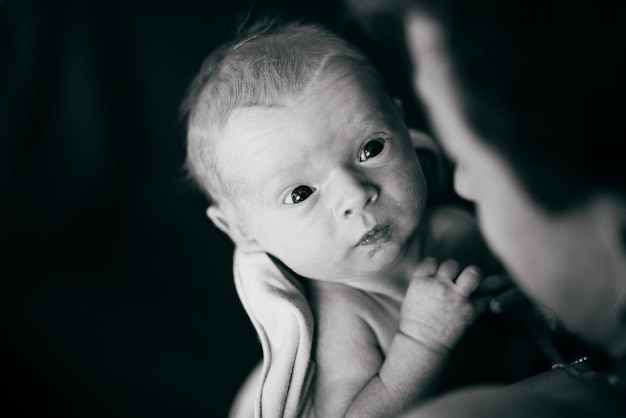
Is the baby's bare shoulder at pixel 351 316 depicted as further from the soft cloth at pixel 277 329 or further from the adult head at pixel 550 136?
the adult head at pixel 550 136

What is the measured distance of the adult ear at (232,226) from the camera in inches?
26.1

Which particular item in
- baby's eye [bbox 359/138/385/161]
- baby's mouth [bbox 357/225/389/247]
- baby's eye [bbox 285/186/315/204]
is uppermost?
baby's eye [bbox 359/138/385/161]

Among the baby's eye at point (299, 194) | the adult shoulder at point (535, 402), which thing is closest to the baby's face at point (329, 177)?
the baby's eye at point (299, 194)

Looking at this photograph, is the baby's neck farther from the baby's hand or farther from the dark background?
the dark background

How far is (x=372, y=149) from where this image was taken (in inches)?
24.1

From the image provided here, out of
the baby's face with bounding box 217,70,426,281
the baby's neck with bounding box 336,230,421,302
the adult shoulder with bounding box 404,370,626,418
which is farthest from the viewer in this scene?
the baby's neck with bounding box 336,230,421,302

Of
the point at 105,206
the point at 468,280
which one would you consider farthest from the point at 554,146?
the point at 105,206

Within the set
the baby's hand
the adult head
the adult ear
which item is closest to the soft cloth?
the adult ear

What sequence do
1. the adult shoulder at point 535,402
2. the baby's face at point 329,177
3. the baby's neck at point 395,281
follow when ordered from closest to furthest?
the adult shoulder at point 535,402
the baby's face at point 329,177
the baby's neck at point 395,281

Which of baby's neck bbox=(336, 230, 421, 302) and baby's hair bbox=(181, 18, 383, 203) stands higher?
baby's hair bbox=(181, 18, 383, 203)

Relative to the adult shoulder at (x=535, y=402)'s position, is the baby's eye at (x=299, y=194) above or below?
above

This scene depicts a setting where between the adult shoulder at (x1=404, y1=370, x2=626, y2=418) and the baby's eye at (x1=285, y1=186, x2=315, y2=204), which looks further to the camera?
the baby's eye at (x1=285, y1=186, x2=315, y2=204)

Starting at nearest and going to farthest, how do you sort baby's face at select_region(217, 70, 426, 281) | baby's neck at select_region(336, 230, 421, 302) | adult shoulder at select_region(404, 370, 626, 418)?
adult shoulder at select_region(404, 370, 626, 418) → baby's face at select_region(217, 70, 426, 281) → baby's neck at select_region(336, 230, 421, 302)

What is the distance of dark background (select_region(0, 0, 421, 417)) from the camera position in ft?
1.99
